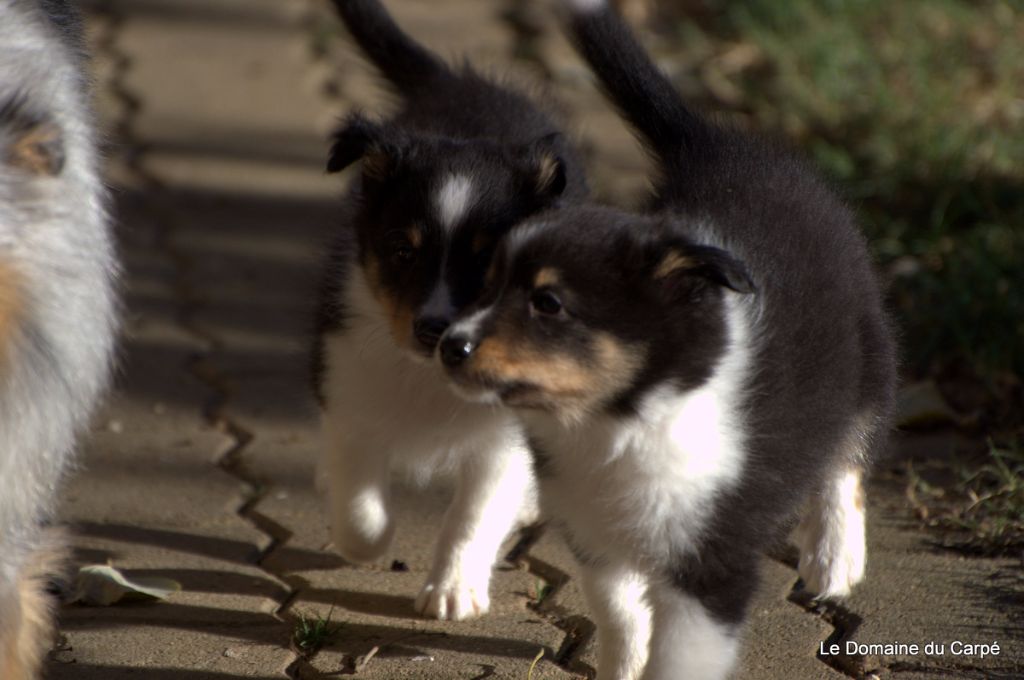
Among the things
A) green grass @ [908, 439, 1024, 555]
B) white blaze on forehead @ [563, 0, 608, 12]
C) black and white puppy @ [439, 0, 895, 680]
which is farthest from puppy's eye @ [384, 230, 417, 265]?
green grass @ [908, 439, 1024, 555]

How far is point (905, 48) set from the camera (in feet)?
24.8

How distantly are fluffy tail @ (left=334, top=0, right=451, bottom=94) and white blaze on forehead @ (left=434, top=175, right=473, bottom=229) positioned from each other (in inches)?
46.4

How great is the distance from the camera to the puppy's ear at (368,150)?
3.73 m

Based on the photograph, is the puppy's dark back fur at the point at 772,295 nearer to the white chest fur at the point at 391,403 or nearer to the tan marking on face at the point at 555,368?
the tan marking on face at the point at 555,368

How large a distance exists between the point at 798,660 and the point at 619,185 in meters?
3.38

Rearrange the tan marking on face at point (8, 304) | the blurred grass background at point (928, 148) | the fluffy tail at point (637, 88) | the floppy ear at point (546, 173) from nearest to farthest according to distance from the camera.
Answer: the tan marking on face at point (8, 304) → the floppy ear at point (546, 173) → the fluffy tail at point (637, 88) → the blurred grass background at point (928, 148)

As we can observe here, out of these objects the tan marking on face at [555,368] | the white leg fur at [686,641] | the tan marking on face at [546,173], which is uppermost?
the tan marking on face at [546,173]

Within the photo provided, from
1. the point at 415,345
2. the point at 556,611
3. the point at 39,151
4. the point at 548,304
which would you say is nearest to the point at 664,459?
the point at 548,304

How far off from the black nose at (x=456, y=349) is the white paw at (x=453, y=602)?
35.2 inches

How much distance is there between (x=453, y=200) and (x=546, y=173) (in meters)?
A: 0.25

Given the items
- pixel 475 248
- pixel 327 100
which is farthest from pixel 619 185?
pixel 475 248

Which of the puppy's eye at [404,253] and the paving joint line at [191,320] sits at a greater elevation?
the puppy's eye at [404,253]

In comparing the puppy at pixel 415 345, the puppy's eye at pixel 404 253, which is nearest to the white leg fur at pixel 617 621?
the puppy at pixel 415 345

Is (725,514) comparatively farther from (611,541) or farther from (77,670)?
(77,670)
